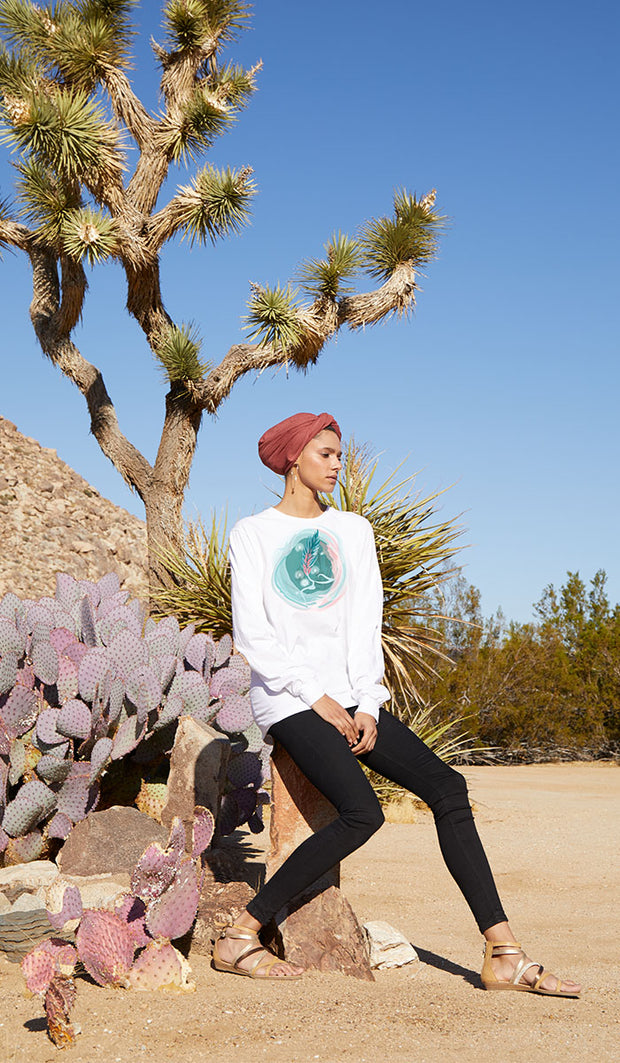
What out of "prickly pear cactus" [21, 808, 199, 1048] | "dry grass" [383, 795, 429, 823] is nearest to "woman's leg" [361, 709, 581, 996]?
"prickly pear cactus" [21, 808, 199, 1048]

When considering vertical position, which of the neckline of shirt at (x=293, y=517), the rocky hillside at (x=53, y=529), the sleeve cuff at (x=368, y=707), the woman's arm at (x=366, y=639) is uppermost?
the rocky hillside at (x=53, y=529)

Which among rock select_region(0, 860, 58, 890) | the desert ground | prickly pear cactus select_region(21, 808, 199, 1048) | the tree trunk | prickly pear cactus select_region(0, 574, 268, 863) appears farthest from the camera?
the tree trunk

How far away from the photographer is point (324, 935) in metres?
3.12

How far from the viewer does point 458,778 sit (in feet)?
9.96

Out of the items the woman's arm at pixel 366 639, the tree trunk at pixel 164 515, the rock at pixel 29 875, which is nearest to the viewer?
the woman's arm at pixel 366 639

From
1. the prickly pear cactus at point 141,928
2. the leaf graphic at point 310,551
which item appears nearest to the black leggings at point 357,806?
the prickly pear cactus at point 141,928

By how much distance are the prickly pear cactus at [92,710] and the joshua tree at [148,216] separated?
7045 mm

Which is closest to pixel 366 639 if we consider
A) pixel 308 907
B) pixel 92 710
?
pixel 308 907

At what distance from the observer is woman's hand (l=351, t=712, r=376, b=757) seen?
9.75 ft

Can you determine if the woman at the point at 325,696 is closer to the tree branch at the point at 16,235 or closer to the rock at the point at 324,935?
the rock at the point at 324,935

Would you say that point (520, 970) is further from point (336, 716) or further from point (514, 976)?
point (336, 716)

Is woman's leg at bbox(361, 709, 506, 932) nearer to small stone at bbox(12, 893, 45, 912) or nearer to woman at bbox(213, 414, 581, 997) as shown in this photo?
woman at bbox(213, 414, 581, 997)

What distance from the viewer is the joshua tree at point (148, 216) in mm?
11594

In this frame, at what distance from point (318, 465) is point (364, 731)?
0.92m
